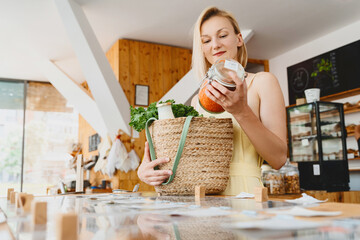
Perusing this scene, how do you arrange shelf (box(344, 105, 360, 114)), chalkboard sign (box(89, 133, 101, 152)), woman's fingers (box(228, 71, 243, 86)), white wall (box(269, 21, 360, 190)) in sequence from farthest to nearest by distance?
chalkboard sign (box(89, 133, 101, 152)), white wall (box(269, 21, 360, 190)), shelf (box(344, 105, 360, 114)), woman's fingers (box(228, 71, 243, 86))

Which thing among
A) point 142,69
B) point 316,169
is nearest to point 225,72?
point 316,169

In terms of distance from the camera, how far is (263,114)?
1.14 meters

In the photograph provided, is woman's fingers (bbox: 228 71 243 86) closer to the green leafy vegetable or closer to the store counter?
the green leafy vegetable

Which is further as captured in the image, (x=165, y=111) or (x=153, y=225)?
(x=165, y=111)

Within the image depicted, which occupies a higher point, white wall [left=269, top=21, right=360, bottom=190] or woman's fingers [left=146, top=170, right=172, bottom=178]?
white wall [left=269, top=21, right=360, bottom=190]

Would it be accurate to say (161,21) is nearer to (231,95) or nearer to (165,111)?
(165,111)

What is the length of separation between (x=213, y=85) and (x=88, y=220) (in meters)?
0.53

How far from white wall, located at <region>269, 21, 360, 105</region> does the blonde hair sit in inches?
150

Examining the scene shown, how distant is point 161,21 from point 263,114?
3.65 m

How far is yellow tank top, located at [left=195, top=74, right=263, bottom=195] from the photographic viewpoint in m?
1.08

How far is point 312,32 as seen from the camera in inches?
194

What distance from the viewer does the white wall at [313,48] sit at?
4.65 meters

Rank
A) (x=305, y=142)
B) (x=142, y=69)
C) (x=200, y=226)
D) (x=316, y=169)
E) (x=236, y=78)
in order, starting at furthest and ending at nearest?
(x=142, y=69), (x=305, y=142), (x=316, y=169), (x=236, y=78), (x=200, y=226)

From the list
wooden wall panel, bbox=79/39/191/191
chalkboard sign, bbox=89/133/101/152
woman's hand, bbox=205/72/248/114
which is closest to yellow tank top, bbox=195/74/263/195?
woman's hand, bbox=205/72/248/114
